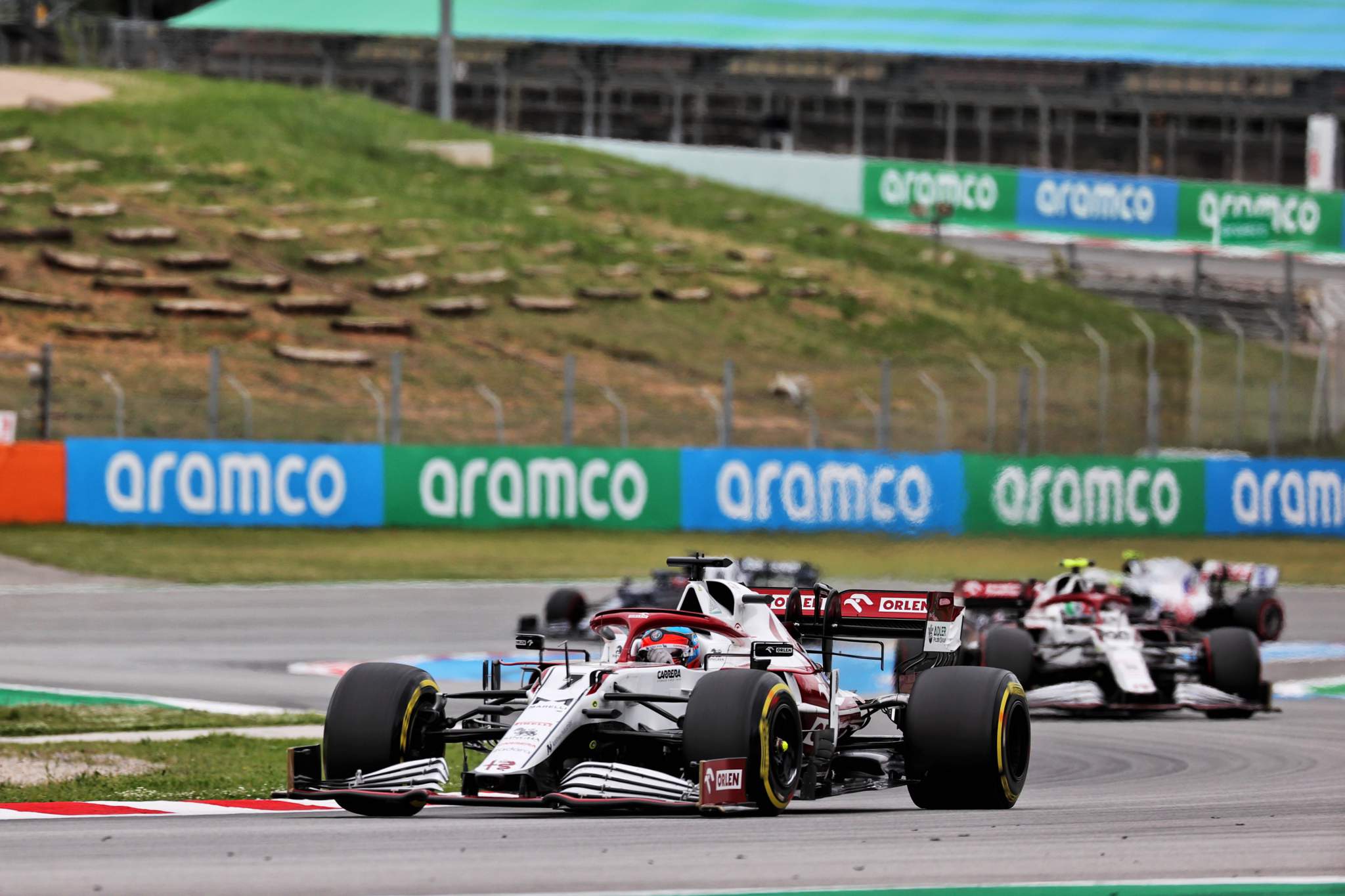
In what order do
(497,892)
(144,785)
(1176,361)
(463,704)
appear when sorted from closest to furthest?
(497,892) < (144,785) < (463,704) < (1176,361)

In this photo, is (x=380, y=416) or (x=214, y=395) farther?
(x=380, y=416)

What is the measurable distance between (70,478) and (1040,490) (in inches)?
642

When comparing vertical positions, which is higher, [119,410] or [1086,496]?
[119,410]

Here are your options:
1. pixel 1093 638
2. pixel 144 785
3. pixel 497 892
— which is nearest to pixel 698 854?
pixel 497 892

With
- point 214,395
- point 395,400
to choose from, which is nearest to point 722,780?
point 214,395

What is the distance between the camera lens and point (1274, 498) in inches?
1547

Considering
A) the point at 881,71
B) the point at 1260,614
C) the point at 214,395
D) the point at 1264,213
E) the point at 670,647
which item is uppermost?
the point at 881,71

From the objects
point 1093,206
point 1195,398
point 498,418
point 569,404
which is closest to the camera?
point 498,418

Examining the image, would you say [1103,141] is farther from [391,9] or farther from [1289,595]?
[1289,595]

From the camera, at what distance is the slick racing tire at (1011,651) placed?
17953 millimetres

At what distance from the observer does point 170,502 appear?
105 ft

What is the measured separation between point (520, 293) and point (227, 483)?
20948 mm

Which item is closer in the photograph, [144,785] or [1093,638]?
[144,785]

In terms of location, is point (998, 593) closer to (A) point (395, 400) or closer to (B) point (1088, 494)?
(A) point (395, 400)
